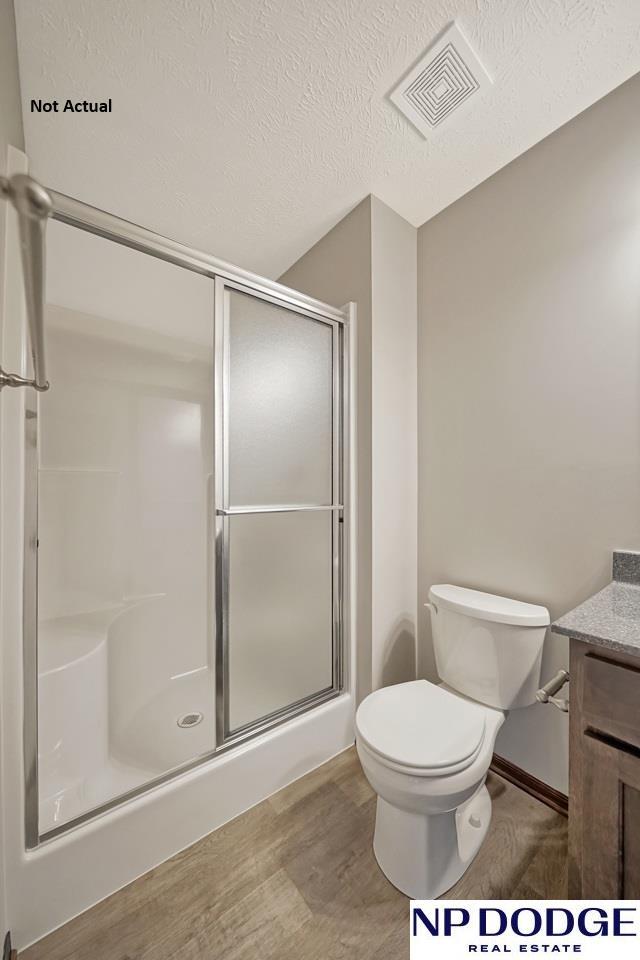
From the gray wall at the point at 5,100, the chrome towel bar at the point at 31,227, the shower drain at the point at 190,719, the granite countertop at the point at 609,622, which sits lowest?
the shower drain at the point at 190,719

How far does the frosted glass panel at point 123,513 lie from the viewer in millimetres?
1489

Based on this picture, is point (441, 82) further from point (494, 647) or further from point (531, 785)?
point (531, 785)

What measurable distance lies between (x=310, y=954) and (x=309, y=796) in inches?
19.2

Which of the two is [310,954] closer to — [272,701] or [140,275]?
[272,701]

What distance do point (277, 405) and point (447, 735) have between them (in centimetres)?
129

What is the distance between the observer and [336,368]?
1779 mm

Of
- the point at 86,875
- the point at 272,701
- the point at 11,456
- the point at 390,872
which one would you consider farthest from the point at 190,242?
the point at 390,872

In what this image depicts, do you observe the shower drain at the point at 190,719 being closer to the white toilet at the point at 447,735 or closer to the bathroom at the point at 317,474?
the bathroom at the point at 317,474

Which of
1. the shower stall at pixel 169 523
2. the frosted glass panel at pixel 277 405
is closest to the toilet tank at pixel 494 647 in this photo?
the shower stall at pixel 169 523

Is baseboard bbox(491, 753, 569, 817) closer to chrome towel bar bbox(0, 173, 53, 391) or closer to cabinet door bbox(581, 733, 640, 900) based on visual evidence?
cabinet door bbox(581, 733, 640, 900)

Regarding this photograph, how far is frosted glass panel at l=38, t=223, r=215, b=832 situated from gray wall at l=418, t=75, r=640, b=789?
1.20 m

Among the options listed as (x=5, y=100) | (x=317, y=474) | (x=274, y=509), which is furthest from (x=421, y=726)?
(x=5, y=100)

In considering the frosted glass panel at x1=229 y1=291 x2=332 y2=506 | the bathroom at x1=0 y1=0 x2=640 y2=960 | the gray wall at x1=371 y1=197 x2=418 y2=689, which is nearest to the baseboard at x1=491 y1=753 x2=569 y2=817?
the bathroom at x1=0 y1=0 x2=640 y2=960

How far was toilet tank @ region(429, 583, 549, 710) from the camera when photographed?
1336mm
